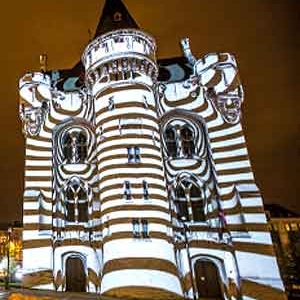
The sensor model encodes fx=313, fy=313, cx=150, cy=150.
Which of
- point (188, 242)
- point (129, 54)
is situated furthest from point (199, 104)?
point (188, 242)

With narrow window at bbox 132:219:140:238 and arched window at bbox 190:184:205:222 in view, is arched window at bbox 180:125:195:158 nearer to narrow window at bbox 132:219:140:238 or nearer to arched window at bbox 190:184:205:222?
arched window at bbox 190:184:205:222

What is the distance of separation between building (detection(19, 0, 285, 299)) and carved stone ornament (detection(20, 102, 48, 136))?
0.31 feet

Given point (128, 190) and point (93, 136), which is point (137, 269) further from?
point (93, 136)

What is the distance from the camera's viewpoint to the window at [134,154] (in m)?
24.2

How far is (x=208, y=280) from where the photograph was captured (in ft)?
75.6

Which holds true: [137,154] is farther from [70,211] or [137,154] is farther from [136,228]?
[70,211]

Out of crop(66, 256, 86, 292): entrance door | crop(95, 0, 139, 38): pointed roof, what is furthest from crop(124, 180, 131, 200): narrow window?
crop(95, 0, 139, 38): pointed roof

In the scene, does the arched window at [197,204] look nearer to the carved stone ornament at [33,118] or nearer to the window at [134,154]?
the window at [134,154]

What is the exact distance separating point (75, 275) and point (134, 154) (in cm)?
1035

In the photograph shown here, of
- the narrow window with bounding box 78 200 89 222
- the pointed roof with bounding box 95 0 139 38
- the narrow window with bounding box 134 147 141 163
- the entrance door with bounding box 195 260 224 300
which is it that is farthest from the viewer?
the pointed roof with bounding box 95 0 139 38

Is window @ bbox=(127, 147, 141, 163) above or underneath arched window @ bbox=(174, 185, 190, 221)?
above

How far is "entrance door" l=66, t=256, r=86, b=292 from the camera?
23.7 meters

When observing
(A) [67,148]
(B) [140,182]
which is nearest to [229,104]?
(B) [140,182]

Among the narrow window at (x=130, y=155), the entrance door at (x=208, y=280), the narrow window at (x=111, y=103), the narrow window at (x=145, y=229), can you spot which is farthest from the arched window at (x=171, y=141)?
the entrance door at (x=208, y=280)
